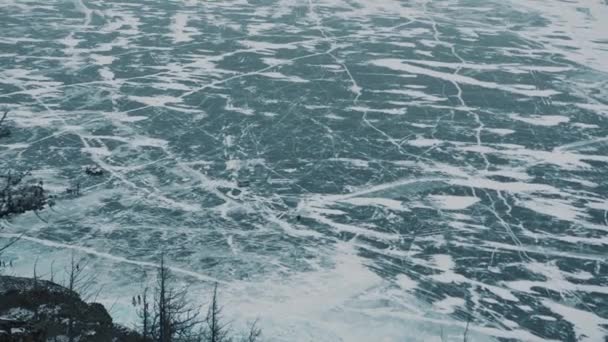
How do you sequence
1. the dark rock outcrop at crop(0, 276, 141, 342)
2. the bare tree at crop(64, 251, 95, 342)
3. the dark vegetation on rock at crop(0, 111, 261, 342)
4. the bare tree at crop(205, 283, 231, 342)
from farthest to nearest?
the bare tree at crop(64, 251, 95, 342) → the dark rock outcrop at crop(0, 276, 141, 342) → the dark vegetation on rock at crop(0, 111, 261, 342) → the bare tree at crop(205, 283, 231, 342)

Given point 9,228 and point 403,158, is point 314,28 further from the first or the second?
point 9,228

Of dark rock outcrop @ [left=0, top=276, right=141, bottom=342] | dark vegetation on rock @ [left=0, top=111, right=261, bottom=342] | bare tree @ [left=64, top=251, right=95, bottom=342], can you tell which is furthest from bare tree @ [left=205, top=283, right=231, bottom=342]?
bare tree @ [left=64, top=251, right=95, bottom=342]

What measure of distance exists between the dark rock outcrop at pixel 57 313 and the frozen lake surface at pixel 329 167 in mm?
662

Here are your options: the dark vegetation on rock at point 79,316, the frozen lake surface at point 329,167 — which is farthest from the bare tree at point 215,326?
the frozen lake surface at point 329,167

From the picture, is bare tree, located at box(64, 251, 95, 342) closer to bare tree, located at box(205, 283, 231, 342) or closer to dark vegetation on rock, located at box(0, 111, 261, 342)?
dark vegetation on rock, located at box(0, 111, 261, 342)

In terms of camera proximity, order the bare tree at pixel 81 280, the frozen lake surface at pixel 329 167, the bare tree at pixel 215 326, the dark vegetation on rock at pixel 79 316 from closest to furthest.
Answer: the bare tree at pixel 215 326
the dark vegetation on rock at pixel 79 316
the bare tree at pixel 81 280
the frozen lake surface at pixel 329 167

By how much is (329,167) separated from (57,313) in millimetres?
5457

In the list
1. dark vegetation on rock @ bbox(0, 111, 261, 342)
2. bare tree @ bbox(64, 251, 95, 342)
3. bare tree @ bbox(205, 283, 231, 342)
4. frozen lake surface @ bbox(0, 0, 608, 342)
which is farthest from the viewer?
frozen lake surface @ bbox(0, 0, 608, 342)

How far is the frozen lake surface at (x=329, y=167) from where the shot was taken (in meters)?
7.72

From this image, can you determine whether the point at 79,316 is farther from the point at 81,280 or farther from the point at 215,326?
the point at 81,280

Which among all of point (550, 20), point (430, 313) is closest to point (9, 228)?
point (430, 313)

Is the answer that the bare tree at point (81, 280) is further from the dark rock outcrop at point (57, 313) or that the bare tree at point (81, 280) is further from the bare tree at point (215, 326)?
the bare tree at point (215, 326)

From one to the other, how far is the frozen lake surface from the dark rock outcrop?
662mm

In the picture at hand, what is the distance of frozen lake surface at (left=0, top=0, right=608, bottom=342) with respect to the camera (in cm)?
772
